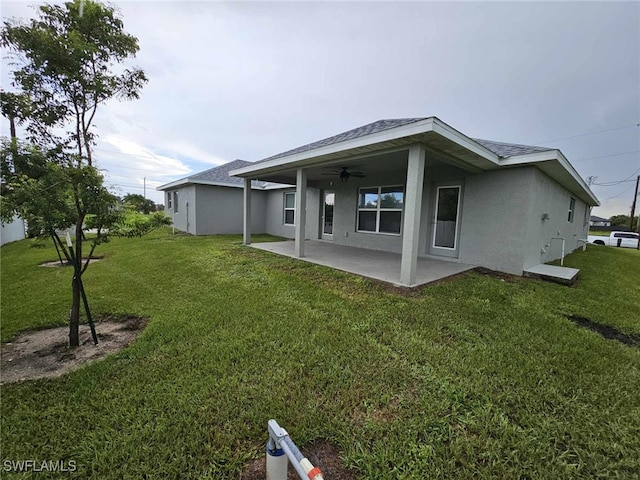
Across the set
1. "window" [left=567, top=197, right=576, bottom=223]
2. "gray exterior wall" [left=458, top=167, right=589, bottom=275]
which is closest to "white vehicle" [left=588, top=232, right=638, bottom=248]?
"window" [left=567, top=197, right=576, bottom=223]

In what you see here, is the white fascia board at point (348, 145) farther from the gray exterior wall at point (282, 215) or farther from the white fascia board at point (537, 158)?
the gray exterior wall at point (282, 215)

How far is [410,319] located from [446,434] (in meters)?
1.87

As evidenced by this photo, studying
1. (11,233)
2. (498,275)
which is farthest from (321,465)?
(11,233)

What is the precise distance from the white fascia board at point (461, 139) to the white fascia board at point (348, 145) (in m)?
0.20

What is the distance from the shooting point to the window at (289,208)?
13.3 metres

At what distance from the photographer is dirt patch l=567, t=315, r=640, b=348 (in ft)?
10.7

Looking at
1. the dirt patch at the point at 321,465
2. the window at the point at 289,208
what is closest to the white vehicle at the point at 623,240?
the window at the point at 289,208

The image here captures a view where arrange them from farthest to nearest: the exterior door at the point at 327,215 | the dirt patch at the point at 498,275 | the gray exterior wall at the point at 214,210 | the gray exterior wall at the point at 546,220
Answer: the gray exterior wall at the point at 214,210
the exterior door at the point at 327,215
the gray exterior wall at the point at 546,220
the dirt patch at the point at 498,275

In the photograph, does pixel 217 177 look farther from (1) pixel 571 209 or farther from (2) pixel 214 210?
(1) pixel 571 209

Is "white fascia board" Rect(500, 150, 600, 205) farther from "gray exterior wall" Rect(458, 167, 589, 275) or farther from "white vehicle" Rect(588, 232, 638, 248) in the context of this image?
"white vehicle" Rect(588, 232, 638, 248)

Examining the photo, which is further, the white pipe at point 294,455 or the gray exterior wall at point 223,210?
the gray exterior wall at point 223,210

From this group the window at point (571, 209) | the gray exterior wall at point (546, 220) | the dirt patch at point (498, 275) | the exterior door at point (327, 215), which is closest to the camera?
the dirt patch at point (498, 275)

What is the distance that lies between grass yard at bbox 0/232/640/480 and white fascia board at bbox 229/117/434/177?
9.21 feet

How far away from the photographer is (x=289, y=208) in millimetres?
13547
